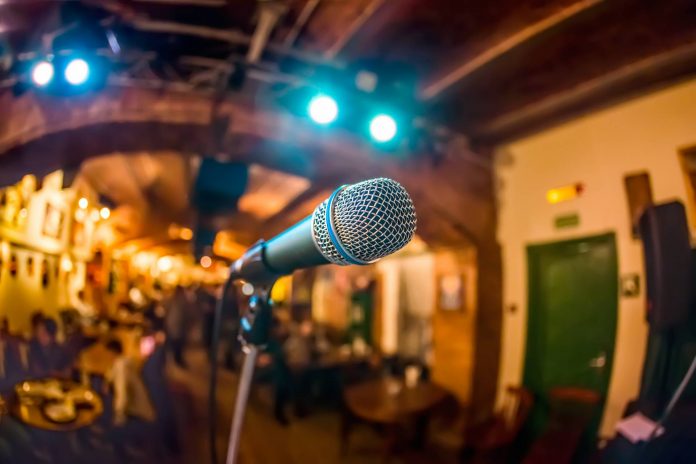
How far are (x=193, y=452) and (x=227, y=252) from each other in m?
0.71

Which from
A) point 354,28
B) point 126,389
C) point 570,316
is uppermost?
point 354,28

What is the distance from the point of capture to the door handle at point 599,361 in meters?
0.83

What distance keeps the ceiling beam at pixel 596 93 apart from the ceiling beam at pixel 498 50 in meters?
0.34

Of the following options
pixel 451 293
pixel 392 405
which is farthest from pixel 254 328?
pixel 392 405

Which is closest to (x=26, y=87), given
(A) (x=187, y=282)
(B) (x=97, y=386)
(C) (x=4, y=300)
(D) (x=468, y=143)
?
(C) (x=4, y=300)

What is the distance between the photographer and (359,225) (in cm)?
32

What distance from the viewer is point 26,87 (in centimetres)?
108

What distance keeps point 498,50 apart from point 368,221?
1454 mm

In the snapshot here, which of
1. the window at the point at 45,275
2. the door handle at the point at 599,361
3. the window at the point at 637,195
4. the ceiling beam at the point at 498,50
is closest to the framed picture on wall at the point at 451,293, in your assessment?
the door handle at the point at 599,361

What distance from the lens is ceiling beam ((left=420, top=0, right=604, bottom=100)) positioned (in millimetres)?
1104

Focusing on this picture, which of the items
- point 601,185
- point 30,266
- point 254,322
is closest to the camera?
point 254,322

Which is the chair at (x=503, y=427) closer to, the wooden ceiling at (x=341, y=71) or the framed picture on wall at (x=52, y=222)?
the wooden ceiling at (x=341, y=71)

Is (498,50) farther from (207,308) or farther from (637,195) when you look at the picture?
(207,308)

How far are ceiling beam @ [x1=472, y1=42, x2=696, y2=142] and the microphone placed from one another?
925 millimetres
